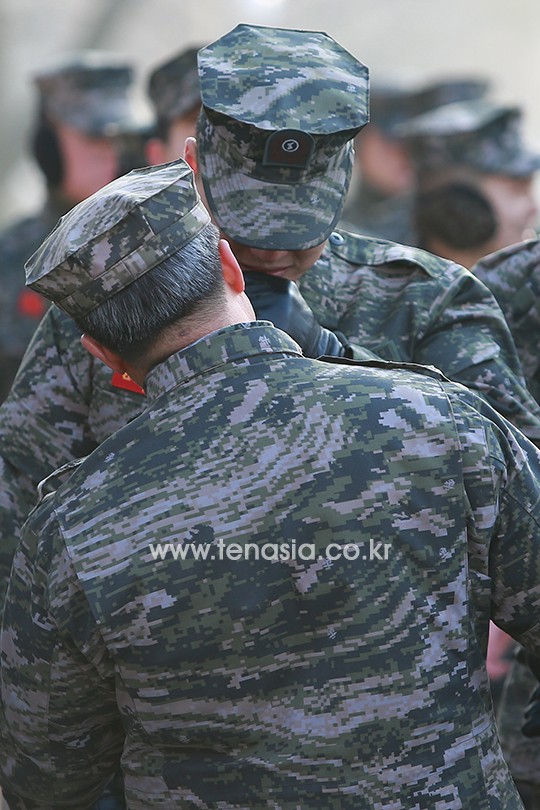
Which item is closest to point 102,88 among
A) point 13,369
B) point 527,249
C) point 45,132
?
point 45,132

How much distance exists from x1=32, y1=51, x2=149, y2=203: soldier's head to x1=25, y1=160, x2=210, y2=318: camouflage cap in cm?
314

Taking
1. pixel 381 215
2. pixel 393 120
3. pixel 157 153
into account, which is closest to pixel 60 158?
pixel 157 153

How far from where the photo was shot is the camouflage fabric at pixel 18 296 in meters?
4.64

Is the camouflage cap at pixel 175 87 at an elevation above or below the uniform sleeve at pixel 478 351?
below

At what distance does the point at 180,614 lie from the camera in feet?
5.54

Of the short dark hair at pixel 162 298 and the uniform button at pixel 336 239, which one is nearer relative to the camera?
the short dark hair at pixel 162 298

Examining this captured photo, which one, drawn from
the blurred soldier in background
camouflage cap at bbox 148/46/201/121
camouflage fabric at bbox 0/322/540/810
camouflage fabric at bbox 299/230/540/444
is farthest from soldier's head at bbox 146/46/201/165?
the blurred soldier in background

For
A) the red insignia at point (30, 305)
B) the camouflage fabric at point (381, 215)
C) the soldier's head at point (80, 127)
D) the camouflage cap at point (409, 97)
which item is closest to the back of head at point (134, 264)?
the red insignia at point (30, 305)

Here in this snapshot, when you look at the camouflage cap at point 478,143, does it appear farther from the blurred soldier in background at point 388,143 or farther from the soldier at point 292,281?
the soldier at point 292,281

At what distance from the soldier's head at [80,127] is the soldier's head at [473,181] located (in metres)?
1.15

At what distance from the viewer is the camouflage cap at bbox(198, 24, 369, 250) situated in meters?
2.15

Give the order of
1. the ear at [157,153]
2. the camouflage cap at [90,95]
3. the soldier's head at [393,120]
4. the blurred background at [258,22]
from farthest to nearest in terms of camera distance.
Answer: the blurred background at [258,22], the soldier's head at [393,120], the camouflage cap at [90,95], the ear at [157,153]

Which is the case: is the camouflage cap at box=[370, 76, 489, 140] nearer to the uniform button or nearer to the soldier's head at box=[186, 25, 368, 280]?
the uniform button

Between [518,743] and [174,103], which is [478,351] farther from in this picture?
[174,103]
